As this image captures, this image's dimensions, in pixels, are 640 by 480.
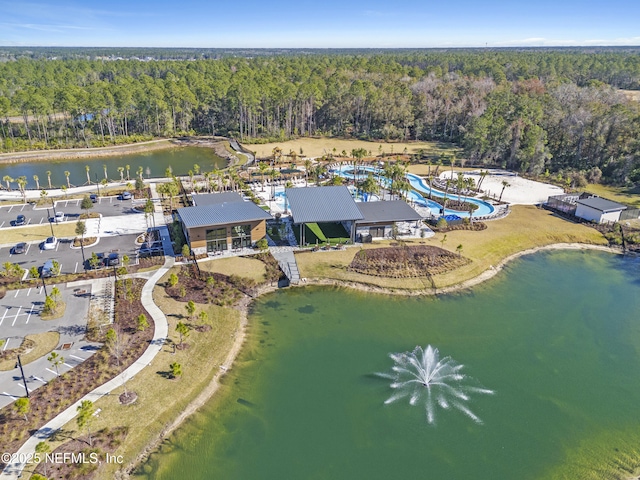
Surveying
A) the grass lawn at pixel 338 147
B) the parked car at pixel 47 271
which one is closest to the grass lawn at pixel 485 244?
the parked car at pixel 47 271

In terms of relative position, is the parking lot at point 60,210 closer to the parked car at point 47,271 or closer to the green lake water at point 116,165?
the green lake water at point 116,165

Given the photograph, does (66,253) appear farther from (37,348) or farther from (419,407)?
(419,407)

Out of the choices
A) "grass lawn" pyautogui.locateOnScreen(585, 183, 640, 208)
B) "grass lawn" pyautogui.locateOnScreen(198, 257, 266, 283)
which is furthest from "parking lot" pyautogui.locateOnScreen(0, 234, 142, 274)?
"grass lawn" pyautogui.locateOnScreen(585, 183, 640, 208)

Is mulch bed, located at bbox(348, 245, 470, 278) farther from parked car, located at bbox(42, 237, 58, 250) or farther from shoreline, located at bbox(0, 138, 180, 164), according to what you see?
shoreline, located at bbox(0, 138, 180, 164)

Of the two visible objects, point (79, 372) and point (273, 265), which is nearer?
point (79, 372)

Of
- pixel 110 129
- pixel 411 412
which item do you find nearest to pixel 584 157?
pixel 411 412

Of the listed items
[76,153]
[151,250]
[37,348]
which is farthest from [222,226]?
[76,153]

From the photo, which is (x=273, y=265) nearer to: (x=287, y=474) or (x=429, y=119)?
(x=287, y=474)
